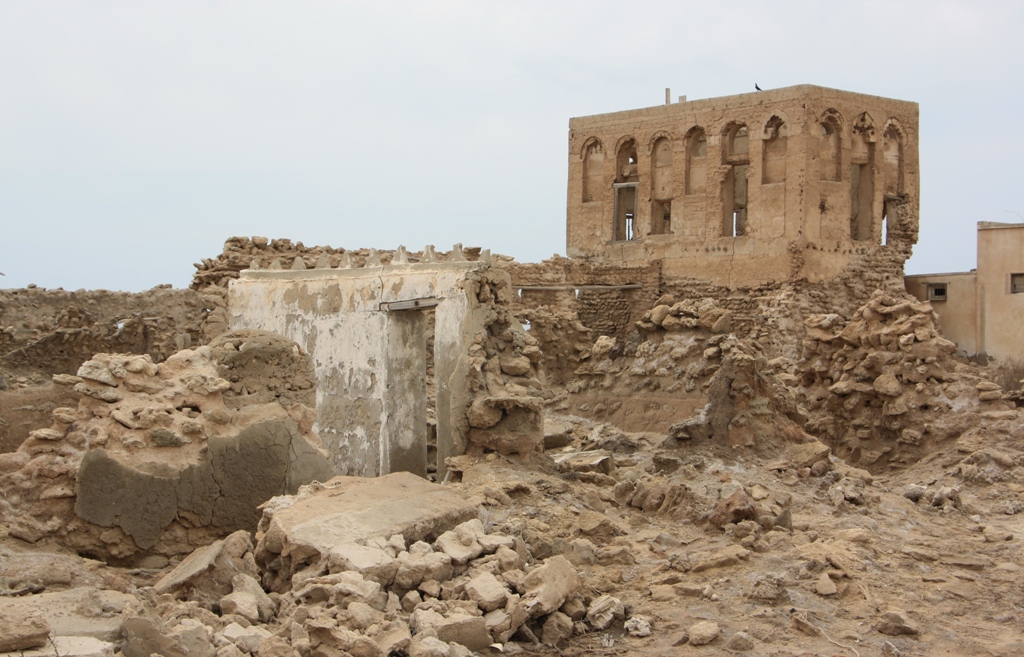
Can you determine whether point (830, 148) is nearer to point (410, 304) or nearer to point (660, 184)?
point (660, 184)

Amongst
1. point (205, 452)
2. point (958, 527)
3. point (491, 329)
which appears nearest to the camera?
point (205, 452)

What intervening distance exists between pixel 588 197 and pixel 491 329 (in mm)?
16786

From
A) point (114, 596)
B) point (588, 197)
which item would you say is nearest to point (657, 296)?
point (588, 197)

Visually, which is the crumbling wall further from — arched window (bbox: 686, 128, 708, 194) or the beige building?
the beige building

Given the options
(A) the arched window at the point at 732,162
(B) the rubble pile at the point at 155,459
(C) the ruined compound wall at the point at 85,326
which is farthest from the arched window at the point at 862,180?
(B) the rubble pile at the point at 155,459

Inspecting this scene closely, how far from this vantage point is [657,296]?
24797 millimetres

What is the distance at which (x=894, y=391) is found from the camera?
1189 centimetres

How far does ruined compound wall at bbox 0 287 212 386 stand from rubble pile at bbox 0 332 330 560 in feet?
33.2

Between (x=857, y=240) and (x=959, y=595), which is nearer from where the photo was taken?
(x=959, y=595)

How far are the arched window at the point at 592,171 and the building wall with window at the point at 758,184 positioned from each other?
9 cm

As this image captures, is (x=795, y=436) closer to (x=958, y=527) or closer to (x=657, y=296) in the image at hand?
(x=958, y=527)

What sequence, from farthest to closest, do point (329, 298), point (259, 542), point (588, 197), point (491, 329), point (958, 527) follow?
1. point (588, 197)
2. point (329, 298)
3. point (491, 329)
4. point (958, 527)
5. point (259, 542)

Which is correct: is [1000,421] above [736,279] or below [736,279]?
below

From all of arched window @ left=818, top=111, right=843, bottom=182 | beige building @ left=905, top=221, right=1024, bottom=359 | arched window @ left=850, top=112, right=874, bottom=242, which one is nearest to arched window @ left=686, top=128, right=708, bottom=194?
arched window @ left=818, top=111, right=843, bottom=182
